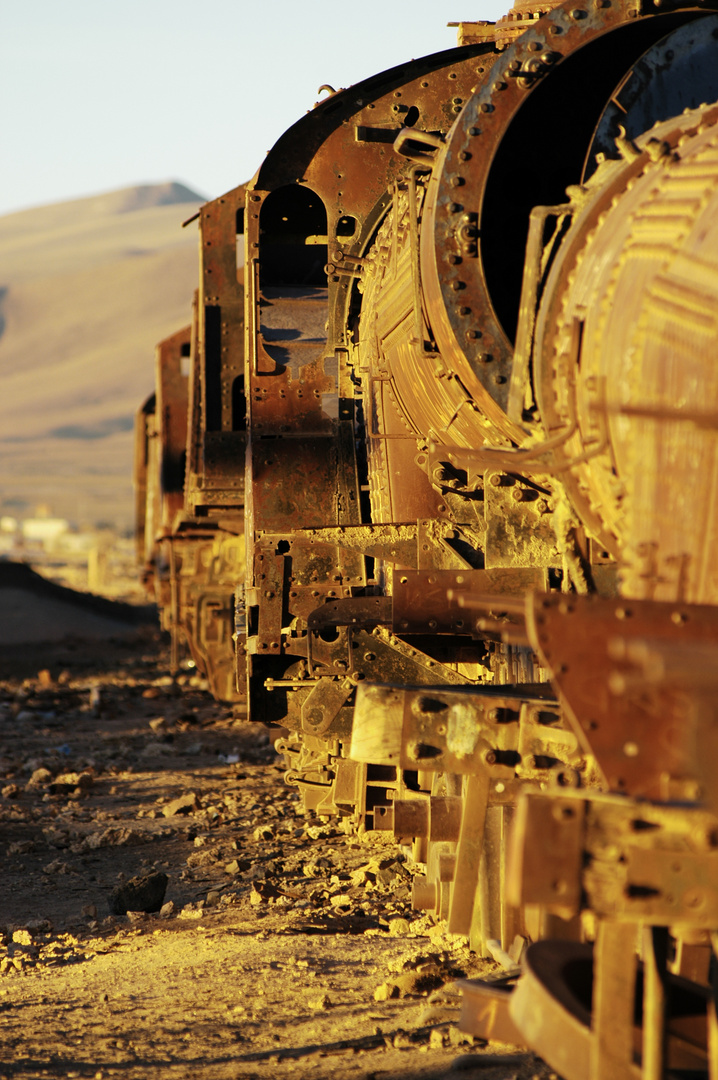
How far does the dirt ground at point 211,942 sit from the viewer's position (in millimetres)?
4055

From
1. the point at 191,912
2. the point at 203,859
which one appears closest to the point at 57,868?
the point at 203,859

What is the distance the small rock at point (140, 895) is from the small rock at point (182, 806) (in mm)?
2278

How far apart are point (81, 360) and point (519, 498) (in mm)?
120899

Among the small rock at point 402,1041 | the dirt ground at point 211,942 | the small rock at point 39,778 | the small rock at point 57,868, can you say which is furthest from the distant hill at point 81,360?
the small rock at point 402,1041

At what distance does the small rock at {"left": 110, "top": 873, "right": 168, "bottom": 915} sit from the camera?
243 inches

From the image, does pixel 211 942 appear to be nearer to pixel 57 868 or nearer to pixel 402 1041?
pixel 402 1041

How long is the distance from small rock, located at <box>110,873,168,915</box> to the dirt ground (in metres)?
0.09

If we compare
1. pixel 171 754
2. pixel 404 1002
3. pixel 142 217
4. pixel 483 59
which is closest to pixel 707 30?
pixel 483 59

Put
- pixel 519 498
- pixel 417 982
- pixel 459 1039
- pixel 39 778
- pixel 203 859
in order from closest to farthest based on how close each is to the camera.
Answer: pixel 459 1039 < pixel 417 982 < pixel 519 498 < pixel 203 859 < pixel 39 778

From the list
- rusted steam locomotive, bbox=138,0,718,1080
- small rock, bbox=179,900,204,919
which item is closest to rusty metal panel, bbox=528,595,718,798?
rusted steam locomotive, bbox=138,0,718,1080

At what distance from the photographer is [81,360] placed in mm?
121875

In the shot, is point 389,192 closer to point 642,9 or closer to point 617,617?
point 642,9

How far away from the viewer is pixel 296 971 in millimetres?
4934

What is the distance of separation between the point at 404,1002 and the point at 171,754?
275 inches
